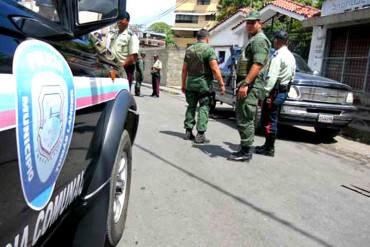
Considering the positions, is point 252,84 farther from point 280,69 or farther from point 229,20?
point 229,20

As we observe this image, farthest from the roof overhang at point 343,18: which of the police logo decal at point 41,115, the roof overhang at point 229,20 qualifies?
the police logo decal at point 41,115

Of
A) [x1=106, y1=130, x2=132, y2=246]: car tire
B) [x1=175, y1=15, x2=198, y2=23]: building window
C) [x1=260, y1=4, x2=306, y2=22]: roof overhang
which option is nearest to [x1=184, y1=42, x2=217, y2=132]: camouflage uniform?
[x1=106, y1=130, x2=132, y2=246]: car tire

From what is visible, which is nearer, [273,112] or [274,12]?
[273,112]

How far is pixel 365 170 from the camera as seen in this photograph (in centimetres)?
640

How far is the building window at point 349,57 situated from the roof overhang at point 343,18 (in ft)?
1.72

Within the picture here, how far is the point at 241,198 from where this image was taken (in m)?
4.47

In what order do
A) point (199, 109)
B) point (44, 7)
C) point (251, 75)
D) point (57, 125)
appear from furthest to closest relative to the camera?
1. point (199, 109)
2. point (251, 75)
3. point (44, 7)
4. point (57, 125)

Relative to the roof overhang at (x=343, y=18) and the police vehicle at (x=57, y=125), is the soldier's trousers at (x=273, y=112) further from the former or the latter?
the roof overhang at (x=343, y=18)

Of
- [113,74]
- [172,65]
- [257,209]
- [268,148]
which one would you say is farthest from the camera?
[172,65]

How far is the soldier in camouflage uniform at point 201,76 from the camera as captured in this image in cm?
680

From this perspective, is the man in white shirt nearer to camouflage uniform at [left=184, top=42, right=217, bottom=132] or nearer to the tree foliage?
camouflage uniform at [left=184, top=42, right=217, bottom=132]

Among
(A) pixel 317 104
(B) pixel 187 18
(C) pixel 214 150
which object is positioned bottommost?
(C) pixel 214 150

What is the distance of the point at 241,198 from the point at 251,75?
1.68m

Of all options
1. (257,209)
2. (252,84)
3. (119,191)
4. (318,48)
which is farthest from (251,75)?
(318,48)
